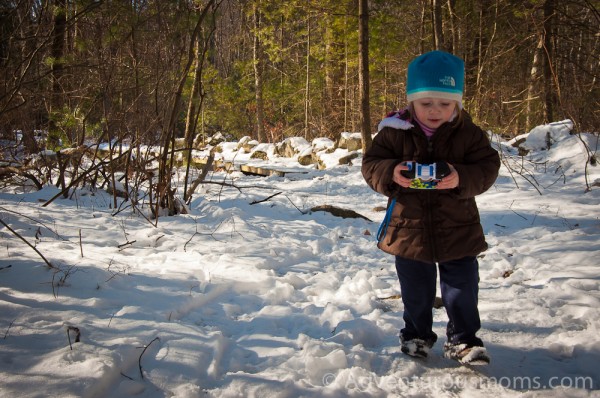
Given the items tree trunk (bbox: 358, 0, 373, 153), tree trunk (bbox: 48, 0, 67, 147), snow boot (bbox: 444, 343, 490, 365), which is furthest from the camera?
tree trunk (bbox: 358, 0, 373, 153)

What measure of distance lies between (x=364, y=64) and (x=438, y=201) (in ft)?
26.0

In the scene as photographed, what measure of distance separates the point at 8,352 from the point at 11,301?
52cm

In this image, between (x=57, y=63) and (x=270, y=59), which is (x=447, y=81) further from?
(x=270, y=59)

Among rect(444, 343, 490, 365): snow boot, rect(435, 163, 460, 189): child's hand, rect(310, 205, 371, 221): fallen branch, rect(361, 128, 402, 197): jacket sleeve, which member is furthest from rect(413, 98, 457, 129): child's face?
rect(310, 205, 371, 221): fallen branch

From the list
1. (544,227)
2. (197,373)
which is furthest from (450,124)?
(544,227)

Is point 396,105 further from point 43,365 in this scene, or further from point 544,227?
point 43,365

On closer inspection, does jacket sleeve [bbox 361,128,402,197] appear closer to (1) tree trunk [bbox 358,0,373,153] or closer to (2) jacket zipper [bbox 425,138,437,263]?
(2) jacket zipper [bbox 425,138,437,263]

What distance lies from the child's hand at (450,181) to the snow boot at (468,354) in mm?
783

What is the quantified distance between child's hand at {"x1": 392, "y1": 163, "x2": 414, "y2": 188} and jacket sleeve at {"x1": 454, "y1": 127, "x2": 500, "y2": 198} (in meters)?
0.23

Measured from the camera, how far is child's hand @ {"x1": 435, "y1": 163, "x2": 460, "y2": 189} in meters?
1.67

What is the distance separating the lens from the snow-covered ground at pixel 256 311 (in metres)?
1.63

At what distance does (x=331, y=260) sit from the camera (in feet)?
12.0

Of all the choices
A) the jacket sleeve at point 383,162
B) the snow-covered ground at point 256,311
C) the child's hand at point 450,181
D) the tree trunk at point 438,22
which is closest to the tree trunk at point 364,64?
the tree trunk at point 438,22

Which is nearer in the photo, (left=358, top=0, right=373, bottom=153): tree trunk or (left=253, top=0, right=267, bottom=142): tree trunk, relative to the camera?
(left=358, top=0, right=373, bottom=153): tree trunk
